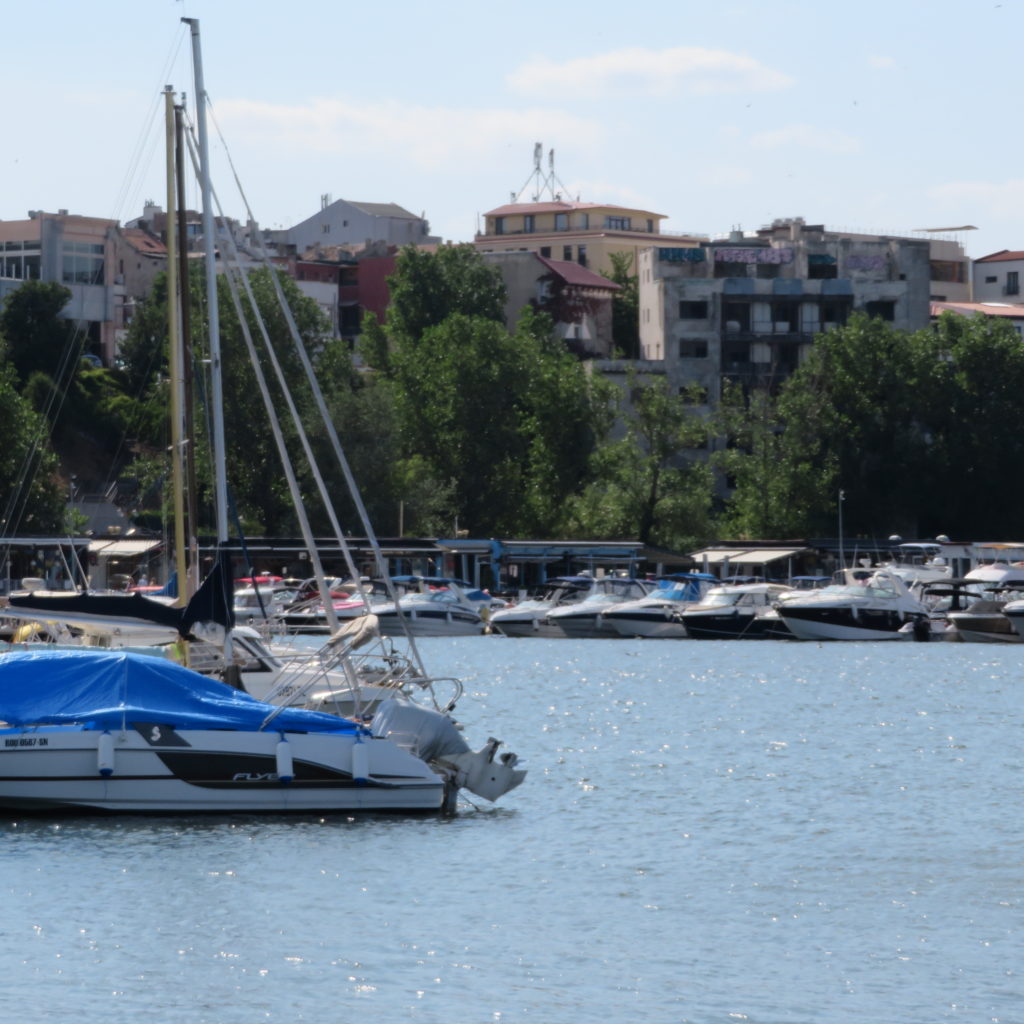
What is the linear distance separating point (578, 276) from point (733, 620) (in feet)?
208

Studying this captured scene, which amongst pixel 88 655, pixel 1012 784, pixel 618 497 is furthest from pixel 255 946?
pixel 618 497

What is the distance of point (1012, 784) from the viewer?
123 feet

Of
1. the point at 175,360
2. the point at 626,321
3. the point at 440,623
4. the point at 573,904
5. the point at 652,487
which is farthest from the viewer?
the point at 626,321

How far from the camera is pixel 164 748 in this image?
1131 inches

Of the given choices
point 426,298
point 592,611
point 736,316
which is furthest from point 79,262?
point 592,611

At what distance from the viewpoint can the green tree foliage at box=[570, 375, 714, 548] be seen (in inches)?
4459

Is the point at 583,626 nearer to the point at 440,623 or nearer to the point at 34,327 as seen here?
the point at 440,623

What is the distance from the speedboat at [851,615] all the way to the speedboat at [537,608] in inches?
482

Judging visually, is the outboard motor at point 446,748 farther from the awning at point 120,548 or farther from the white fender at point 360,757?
the awning at point 120,548

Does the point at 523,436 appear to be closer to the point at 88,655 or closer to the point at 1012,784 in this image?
the point at 1012,784

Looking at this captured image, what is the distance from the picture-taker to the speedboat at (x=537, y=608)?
91812 millimetres

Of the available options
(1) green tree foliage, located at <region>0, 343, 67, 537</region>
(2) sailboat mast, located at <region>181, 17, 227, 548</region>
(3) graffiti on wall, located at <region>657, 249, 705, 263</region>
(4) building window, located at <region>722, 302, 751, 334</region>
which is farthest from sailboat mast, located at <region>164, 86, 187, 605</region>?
(3) graffiti on wall, located at <region>657, 249, 705, 263</region>

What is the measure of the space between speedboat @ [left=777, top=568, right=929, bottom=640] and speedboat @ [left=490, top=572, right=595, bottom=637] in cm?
1225

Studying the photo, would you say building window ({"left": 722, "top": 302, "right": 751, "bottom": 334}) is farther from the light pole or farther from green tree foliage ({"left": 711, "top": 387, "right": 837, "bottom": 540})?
the light pole
